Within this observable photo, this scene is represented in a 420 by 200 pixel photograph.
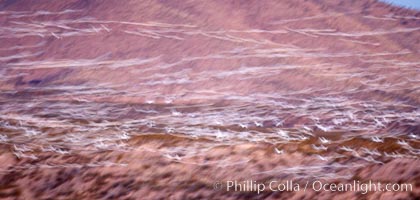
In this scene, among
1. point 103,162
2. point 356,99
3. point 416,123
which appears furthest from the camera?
point 356,99

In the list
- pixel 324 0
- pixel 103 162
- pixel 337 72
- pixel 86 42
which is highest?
pixel 324 0

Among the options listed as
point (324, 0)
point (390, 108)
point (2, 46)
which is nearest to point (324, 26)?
point (324, 0)

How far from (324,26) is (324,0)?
0.10m

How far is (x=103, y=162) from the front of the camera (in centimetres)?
97

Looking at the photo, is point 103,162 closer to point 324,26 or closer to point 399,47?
point 324,26

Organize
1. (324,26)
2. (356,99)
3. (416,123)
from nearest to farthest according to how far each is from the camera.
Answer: (416,123) → (356,99) → (324,26)

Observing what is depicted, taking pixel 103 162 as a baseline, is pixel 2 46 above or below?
above

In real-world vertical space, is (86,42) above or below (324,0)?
below

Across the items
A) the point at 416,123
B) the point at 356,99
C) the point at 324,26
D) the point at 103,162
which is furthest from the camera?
the point at 324,26

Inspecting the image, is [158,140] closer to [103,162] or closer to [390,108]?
[103,162]

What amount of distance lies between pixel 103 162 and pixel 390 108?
2.87 feet

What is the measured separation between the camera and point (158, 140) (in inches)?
40.0

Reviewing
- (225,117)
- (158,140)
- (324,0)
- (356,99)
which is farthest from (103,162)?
(324,0)

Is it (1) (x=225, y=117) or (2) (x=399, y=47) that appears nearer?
(1) (x=225, y=117)
